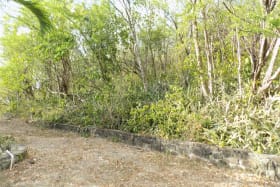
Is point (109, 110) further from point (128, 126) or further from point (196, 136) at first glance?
point (196, 136)

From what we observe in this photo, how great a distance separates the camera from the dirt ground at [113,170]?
397cm

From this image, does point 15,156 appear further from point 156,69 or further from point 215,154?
point 156,69

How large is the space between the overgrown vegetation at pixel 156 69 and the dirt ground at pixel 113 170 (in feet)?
2.32

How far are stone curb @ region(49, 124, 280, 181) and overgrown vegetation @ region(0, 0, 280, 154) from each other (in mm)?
223

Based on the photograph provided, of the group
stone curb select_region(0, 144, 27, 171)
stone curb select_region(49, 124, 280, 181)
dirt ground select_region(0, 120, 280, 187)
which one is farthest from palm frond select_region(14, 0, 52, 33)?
stone curb select_region(49, 124, 280, 181)

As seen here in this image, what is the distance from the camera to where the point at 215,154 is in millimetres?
4840

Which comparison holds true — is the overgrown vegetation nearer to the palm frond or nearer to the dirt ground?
the dirt ground

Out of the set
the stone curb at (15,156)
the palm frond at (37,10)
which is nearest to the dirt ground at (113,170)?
the stone curb at (15,156)

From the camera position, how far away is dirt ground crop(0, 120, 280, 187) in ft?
13.0

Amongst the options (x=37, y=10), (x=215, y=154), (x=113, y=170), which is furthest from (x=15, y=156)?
(x=215, y=154)

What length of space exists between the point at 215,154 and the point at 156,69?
4.81m

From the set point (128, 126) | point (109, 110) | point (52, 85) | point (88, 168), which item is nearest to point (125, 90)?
point (109, 110)

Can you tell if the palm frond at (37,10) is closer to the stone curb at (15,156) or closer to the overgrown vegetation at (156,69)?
the stone curb at (15,156)

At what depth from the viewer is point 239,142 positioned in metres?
4.83
